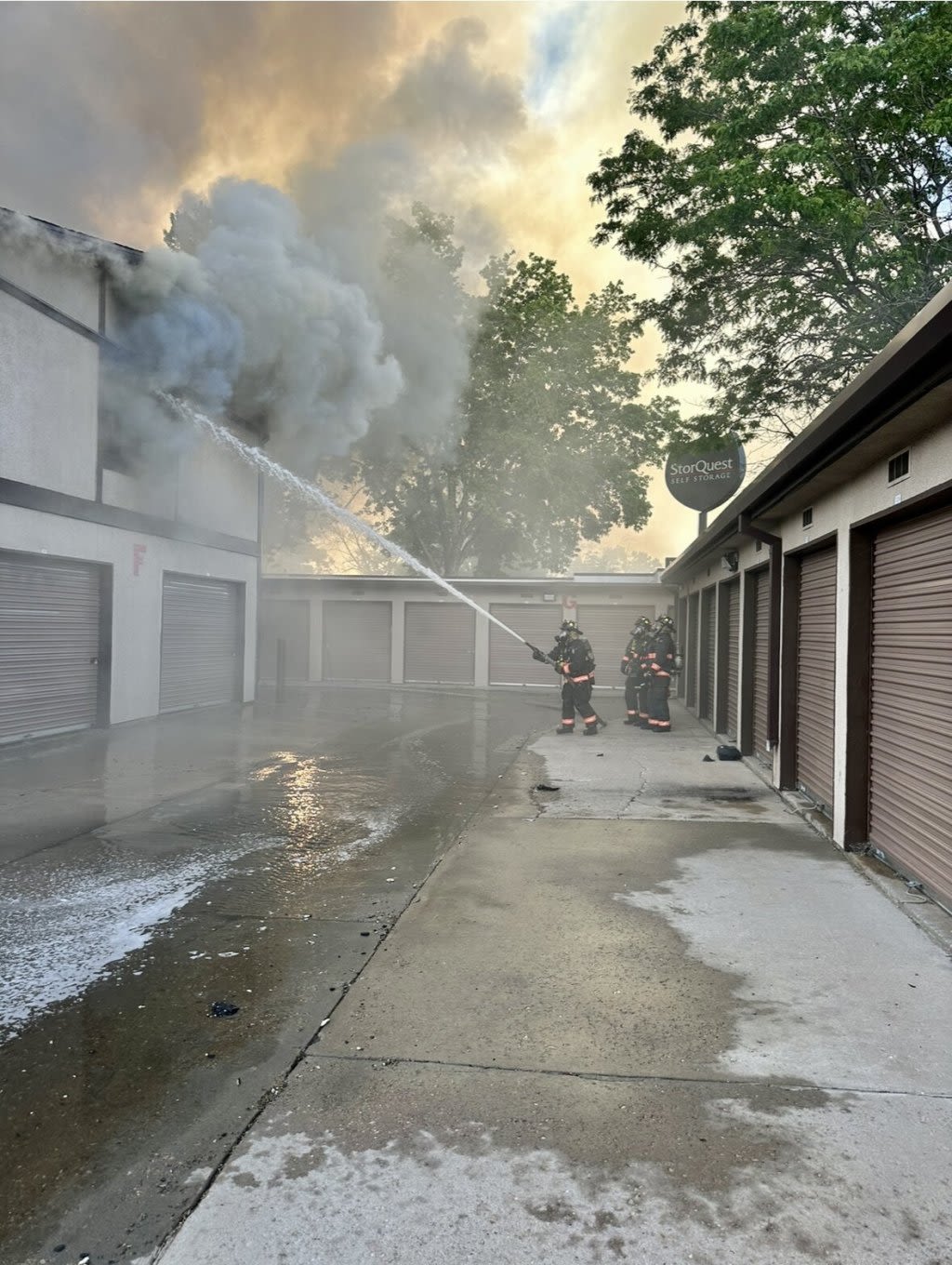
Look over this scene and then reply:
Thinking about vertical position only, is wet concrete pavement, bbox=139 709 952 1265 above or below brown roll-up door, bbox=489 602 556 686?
below

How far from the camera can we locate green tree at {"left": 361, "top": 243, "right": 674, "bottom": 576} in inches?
1111

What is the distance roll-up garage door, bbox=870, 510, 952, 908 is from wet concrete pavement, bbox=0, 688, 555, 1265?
2.88m

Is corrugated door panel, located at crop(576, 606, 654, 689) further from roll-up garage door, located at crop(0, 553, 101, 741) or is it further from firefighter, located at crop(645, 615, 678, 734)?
roll-up garage door, located at crop(0, 553, 101, 741)

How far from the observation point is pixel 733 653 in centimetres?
1155

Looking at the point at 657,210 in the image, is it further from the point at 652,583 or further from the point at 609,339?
the point at 609,339

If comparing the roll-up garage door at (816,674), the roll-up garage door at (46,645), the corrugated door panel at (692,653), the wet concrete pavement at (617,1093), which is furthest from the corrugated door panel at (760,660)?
the roll-up garage door at (46,645)

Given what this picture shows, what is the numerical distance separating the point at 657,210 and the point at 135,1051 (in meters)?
14.4

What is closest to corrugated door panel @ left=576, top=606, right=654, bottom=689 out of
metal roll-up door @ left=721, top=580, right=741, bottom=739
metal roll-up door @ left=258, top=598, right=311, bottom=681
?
metal roll-up door @ left=258, top=598, right=311, bottom=681

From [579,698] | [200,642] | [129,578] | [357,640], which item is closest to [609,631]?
Answer: [357,640]

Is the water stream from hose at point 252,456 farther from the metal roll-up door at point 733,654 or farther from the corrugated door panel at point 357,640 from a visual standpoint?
the corrugated door panel at point 357,640

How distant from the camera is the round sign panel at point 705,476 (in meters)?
17.5

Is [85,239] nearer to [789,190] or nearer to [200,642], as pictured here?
[200,642]

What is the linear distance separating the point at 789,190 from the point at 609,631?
12247 millimetres

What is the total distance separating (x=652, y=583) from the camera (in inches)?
777
